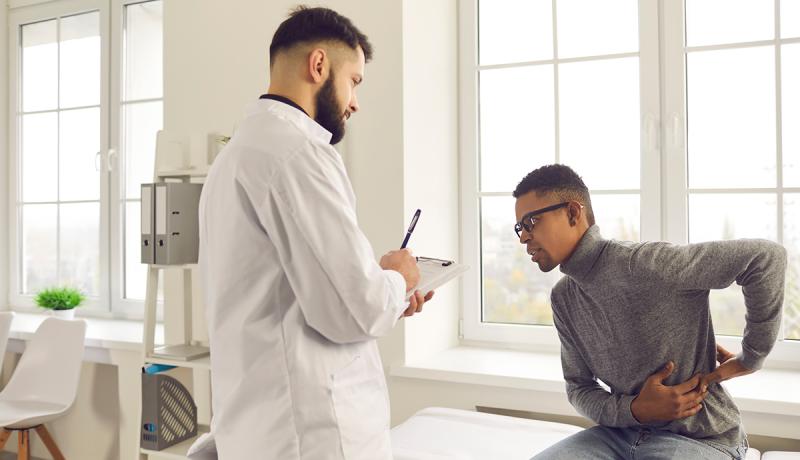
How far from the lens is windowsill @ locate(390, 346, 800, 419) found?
6.68 feet

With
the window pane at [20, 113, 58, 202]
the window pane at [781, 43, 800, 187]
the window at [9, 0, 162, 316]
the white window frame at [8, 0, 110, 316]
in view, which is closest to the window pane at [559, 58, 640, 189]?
the window pane at [781, 43, 800, 187]

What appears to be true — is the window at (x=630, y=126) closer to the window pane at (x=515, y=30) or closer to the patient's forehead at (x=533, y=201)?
the window pane at (x=515, y=30)

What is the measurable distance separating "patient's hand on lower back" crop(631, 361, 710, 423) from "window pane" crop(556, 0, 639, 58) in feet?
5.11

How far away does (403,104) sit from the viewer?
2.58 m

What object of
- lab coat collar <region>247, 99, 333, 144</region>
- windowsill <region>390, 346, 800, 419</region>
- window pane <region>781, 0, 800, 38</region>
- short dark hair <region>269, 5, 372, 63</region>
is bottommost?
windowsill <region>390, 346, 800, 419</region>

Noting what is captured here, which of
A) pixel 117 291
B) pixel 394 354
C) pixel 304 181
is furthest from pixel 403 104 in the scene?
pixel 117 291

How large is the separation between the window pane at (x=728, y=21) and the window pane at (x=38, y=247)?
3424mm

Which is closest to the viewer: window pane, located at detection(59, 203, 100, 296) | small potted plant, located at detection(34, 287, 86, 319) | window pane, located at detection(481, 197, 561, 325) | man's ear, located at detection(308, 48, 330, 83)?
man's ear, located at detection(308, 48, 330, 83)

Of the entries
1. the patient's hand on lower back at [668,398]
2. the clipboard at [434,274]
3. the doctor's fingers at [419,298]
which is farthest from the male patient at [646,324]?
the doctor's fingers at [419,298]

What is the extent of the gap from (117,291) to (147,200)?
1466 millimetres

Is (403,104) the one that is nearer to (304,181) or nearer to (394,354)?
(394,354)

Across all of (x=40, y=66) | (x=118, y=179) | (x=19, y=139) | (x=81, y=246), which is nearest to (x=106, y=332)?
(x=81, y=246)

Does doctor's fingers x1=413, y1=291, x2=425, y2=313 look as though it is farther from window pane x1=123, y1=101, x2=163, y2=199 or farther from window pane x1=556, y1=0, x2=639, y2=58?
window pane x1=123, y1=101, x2=163, y2=199

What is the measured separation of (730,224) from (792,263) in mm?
238
